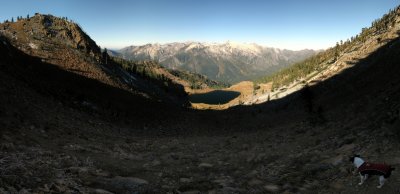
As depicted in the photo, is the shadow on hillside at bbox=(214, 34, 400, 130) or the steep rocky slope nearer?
the steep rocky slope

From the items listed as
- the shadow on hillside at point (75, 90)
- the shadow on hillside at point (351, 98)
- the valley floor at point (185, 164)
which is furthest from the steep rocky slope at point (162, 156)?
the shadow on hillside at point (351, 98)

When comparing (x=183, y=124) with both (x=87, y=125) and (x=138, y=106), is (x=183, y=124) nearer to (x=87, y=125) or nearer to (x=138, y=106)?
(x=138, y=106)

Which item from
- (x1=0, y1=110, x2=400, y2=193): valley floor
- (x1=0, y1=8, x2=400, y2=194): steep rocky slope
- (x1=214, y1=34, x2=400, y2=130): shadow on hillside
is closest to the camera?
(x1=0, y1=110, x2=400, y2=193): valley floor

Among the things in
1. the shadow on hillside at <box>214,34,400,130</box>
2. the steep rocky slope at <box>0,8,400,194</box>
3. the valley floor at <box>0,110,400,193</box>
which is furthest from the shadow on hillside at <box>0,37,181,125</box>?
the shadow on hillside at <box>214,34,400,130</box>

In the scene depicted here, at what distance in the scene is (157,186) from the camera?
49.4ft

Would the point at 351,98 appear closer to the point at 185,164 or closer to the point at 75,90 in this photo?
the point at 185,164

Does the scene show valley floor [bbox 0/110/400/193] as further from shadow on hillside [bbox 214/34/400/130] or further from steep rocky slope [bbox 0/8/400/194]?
shadow on hillside [bbox 214/34/400/130]

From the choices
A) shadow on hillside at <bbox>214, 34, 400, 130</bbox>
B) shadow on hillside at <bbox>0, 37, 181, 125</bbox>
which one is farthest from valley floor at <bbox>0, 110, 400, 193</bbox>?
shadow on hillside at <bbox>0, 37, 181, 125</bbox>

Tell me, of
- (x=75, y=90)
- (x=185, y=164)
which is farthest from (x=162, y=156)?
(x=75, y=90)

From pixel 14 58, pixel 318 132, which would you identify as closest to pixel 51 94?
pixel 14 58

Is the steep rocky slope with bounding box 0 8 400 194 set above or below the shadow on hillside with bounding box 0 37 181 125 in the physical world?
below

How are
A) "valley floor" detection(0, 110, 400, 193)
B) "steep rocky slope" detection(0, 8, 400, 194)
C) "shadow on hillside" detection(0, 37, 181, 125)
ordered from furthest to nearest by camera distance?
"shadow on hillside" detection(0, 37, 181, 125) → "steep rocky slope" detection(0, 8, 400, 194) → "valley floor" detection(0, 110, 400, 193)

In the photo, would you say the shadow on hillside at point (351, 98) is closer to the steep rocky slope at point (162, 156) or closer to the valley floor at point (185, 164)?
the steep rocky slope at point (162, 156)

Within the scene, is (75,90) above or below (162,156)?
above
